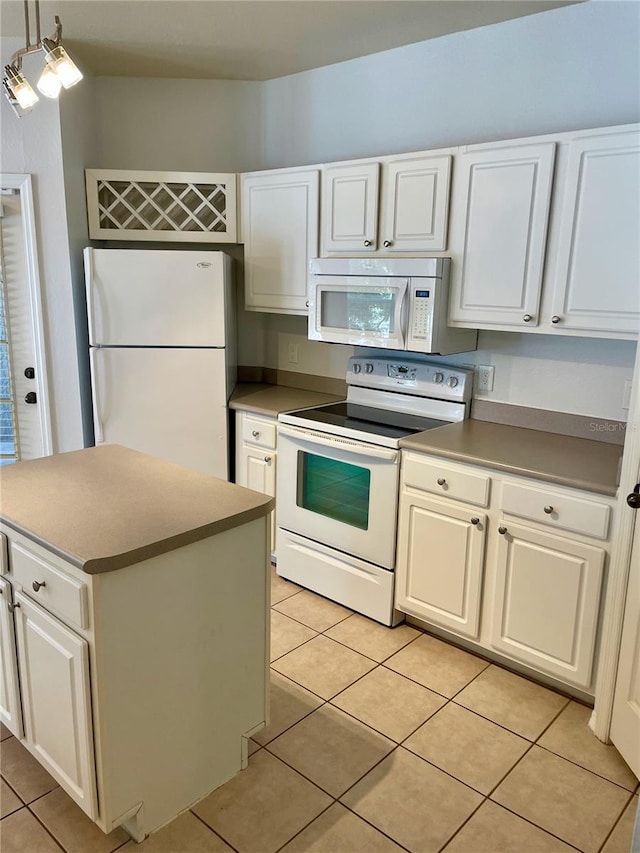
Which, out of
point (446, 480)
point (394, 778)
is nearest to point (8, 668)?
point (394, 778)

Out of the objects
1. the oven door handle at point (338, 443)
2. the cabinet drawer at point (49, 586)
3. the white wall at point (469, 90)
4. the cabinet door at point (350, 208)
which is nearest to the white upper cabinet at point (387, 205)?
the cabinet door at point (350, 208)

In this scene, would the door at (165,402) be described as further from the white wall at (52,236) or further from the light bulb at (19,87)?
the light bulb at (19,87)

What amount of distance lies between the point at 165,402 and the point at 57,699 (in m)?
1.86

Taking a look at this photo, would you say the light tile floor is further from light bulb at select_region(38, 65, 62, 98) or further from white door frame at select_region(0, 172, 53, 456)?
light bulb at select_region(38, 65, 62, 98)

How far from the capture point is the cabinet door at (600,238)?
2.21 meters

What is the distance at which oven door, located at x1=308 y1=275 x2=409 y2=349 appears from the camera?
9.23 feet

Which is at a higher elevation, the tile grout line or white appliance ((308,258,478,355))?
white appliance ((308,258,478,355))

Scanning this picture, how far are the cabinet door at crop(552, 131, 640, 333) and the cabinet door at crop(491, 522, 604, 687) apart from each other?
2.75 ft

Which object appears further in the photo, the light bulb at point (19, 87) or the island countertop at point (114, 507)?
the light bulb at point (19, 87)

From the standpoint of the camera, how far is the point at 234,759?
1978 millimetres

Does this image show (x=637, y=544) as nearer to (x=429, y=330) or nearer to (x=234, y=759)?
(x=429, y=330)

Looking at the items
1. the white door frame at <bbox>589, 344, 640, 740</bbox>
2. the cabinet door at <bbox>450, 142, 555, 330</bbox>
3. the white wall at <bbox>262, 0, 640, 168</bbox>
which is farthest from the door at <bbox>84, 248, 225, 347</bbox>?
the white door frame at <bbox>589, 344, 640, 740</bbox>

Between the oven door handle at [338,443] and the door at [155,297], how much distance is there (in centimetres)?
64

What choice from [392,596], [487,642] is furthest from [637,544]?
[392,596]
